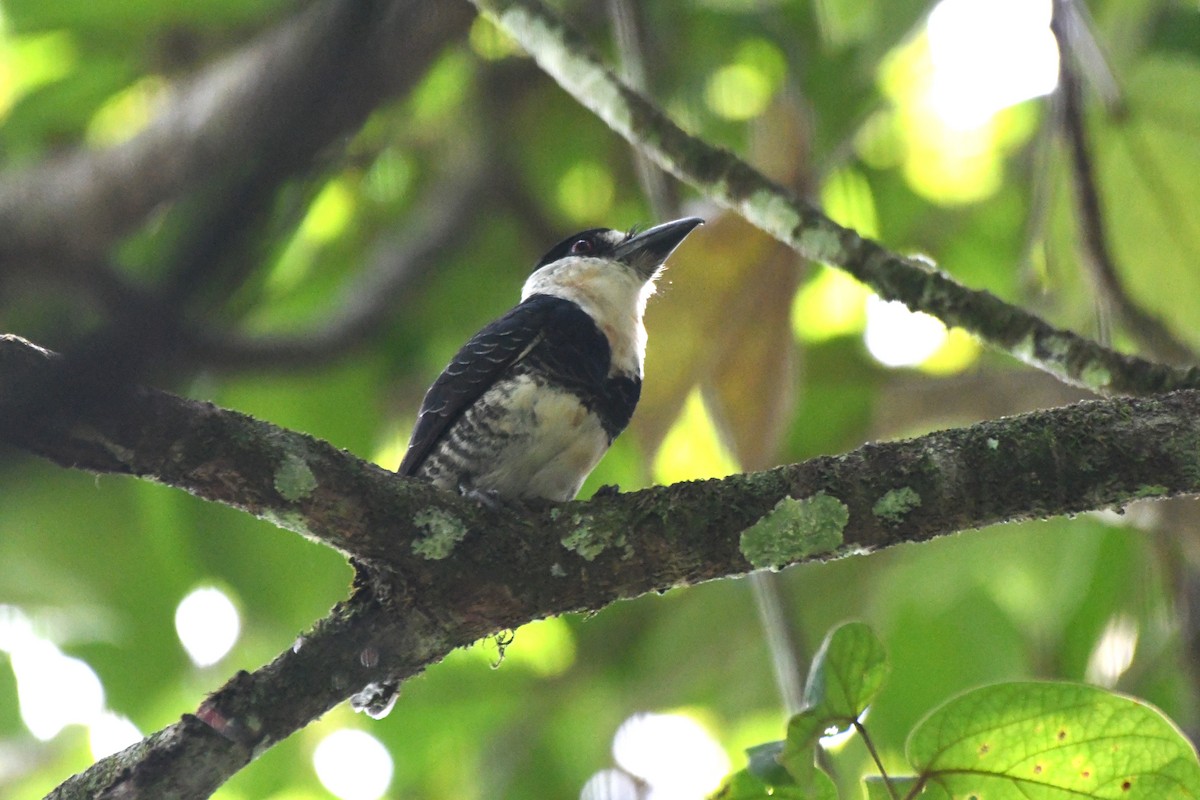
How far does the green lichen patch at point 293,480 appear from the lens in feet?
6.23

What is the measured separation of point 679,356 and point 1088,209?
96 cm

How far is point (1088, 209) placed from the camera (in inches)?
110

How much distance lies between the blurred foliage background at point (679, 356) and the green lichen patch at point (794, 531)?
79 cm

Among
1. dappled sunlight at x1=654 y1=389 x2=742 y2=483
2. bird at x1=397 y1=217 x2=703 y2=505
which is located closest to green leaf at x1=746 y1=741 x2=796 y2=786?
bird at x1=397 y1=217 x2=703 y2=505

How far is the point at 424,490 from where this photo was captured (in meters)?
2.07

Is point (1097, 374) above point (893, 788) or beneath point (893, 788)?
above

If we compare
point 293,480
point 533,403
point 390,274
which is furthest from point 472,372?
point 390,274

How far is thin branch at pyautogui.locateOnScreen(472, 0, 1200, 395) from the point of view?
7.23 ft

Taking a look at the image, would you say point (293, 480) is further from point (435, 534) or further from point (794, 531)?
point (794, 531)

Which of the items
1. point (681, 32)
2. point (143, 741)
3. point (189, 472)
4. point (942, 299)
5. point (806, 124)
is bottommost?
point (143, 741)

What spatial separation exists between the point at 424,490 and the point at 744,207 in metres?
0.90

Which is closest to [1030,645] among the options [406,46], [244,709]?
[244,709]

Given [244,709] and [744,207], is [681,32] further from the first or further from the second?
[244,709]

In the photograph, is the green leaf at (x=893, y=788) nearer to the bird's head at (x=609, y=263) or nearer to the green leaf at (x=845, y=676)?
the green leaf at (x=845, y=676)
